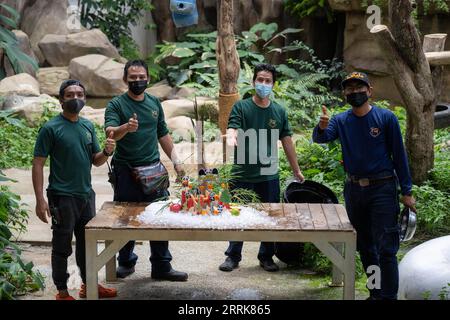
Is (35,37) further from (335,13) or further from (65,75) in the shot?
(335,13)

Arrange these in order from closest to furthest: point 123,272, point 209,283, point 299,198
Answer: point 209,283 → point 123,272 → point 299,198

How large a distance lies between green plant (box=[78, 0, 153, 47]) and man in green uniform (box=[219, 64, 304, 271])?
11162mm

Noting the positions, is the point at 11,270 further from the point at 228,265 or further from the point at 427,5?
the point at 427,5

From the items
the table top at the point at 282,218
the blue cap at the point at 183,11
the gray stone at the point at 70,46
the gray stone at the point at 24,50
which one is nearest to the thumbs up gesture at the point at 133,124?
the table top at the point at 282,218

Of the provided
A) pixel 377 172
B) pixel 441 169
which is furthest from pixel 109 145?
pixel 441 169

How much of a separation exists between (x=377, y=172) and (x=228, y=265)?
5.60ft

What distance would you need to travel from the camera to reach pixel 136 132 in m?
5.80

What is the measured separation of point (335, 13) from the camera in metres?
14.5

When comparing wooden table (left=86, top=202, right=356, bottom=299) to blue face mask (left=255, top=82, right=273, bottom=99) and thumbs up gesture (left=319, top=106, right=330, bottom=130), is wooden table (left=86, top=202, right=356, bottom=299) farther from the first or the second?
blue face mask (left=255, top=82, right=273, bottom=99)

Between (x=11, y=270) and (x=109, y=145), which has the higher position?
(x=109, y=145)

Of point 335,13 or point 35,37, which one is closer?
point 335,13

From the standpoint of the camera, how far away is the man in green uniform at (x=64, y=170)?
5.27 metres
